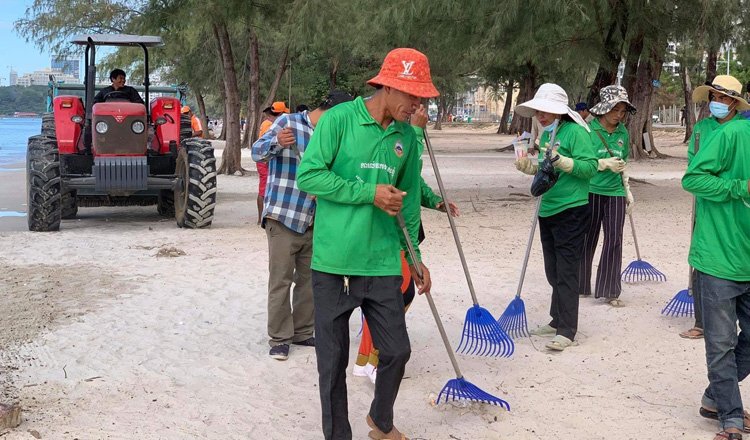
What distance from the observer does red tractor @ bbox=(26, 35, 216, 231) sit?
38.9ft

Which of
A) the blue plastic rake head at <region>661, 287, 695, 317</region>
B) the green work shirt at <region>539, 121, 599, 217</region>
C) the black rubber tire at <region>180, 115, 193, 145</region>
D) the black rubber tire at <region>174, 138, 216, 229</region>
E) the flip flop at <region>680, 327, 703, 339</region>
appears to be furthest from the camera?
the black rubber tire at <region>180, 115, 193, 145</region>

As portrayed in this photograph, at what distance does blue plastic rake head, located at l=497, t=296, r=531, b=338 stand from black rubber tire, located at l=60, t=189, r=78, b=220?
8422 millimetres

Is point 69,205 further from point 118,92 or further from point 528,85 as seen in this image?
point 528,85

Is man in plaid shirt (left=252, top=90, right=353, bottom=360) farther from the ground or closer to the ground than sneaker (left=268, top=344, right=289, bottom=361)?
farther from the ground

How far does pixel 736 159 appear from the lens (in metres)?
4.59

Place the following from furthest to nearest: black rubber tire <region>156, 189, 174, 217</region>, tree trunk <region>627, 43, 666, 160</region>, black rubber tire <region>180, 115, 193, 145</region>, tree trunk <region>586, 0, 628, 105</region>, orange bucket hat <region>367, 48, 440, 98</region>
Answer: tree trunk <region>627, 43, 666, 160</region> → tree trunk <region>586, 0, 628, 105</region> → black rubber tire <region>180, 115, 193, 145</region> → black rubber tire <region>156, 189, 174, 217</region> → orange bucket hat <region>367, 48, 440, 98</region>

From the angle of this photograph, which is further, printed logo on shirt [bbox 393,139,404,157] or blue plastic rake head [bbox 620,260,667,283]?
blue plastic rake head [bbox 620,260,667,283]

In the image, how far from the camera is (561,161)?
6.17 meters

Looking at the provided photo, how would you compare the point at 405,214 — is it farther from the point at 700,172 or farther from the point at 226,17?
the point at 226,17

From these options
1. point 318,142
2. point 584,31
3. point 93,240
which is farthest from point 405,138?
point 584,31

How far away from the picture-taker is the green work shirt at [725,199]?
452cm

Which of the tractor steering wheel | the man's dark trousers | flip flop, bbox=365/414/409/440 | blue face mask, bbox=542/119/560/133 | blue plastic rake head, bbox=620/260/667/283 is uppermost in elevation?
the tractor steering wheel

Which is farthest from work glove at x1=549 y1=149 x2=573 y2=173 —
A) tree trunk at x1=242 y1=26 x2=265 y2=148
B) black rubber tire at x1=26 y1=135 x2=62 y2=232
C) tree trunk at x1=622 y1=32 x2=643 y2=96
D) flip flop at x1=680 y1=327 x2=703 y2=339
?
tree trunk at x1=242 y1=26 x2=265 y2=148

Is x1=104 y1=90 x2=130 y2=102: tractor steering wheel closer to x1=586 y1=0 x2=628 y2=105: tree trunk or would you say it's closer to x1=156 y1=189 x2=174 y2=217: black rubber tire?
x1=156 y1=189 x2=174 y2=217: black rubber tire
